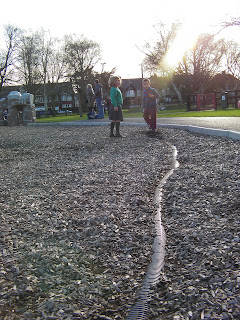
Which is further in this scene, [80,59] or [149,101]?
[80,59]

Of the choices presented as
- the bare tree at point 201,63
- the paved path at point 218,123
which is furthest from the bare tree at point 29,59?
the paved path at point 218,123

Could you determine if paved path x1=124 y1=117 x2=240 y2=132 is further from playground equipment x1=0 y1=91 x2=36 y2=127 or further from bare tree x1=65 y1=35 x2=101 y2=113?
bare tree x1=65 y1=35 x2=101 y2=113

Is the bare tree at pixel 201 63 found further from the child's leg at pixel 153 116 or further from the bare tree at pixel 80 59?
the child's leg at pixel 153 116

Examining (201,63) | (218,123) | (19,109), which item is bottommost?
(218,123)

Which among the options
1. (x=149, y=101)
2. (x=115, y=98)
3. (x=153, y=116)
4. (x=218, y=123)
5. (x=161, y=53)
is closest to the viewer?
(x=115, y=98)

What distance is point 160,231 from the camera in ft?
10.1

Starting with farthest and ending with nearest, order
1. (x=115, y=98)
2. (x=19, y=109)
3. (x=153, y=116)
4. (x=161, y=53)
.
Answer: (x=161, y=53), (x=19, y=109), (x=153, y=116), (x=115, y=98)

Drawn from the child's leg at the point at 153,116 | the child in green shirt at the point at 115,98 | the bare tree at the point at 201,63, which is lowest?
the child's leg at the point at 153,116

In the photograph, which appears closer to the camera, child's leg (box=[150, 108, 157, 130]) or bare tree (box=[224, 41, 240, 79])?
child's leg (box=[150, 108, 157, 130])

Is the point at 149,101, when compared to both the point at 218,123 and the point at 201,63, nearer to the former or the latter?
the point at 218,123

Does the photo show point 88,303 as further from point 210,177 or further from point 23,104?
point 23,104

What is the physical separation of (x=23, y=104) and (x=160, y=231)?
82.7ft

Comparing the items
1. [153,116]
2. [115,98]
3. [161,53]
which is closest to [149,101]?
[153,116]

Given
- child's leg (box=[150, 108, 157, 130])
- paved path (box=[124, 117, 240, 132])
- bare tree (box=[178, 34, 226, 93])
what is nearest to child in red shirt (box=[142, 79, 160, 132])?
child's leg (box=[150, 108, 157, 130])
